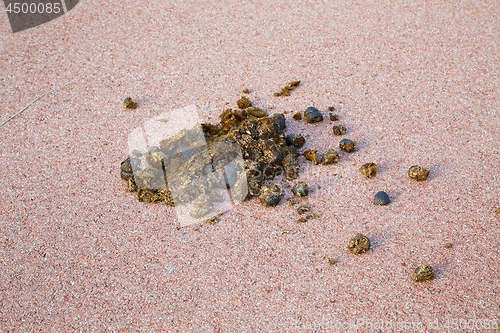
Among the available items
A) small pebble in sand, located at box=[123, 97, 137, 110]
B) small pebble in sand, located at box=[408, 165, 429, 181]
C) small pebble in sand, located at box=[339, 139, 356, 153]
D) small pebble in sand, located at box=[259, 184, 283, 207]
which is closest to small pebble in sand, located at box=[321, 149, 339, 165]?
small pebble in sand, located at box=[339, 139, 356, 153]

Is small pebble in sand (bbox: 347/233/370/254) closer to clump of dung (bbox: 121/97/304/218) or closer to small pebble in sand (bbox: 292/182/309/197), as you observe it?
small pebble in sand (bbox: 292/182/309/197)

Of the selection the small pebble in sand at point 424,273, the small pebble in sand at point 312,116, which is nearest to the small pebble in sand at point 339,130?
the small pebble in sand at point 312,116

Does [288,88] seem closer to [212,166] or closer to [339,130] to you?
[339,130]

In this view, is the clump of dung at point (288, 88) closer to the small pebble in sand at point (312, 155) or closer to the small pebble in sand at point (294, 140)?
the small pebble in sand at point (294, 140)

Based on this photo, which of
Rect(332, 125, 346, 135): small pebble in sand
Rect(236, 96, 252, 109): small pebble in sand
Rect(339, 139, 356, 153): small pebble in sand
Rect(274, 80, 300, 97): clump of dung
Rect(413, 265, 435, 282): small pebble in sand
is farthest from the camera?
Rect(274, 80, 300, 97): clump of dung

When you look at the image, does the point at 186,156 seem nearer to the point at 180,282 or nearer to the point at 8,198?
the point at 180,282

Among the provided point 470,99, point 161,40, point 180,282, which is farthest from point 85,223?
point 470,99

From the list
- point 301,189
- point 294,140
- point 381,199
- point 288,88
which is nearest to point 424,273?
point 381,199
